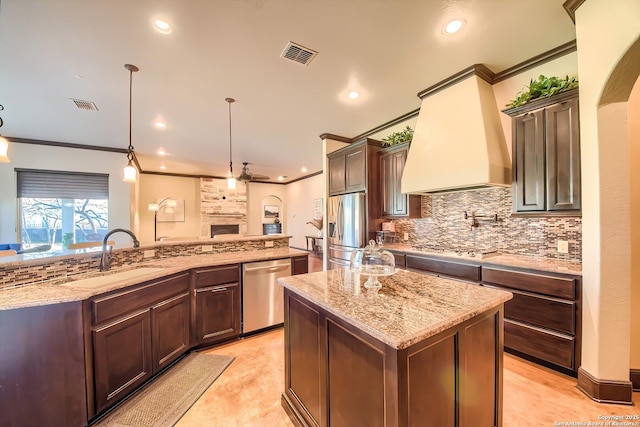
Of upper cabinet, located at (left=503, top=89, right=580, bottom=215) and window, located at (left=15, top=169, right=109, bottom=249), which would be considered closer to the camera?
upper cabinet, located at (left=503, top=89, right=580, bottom=215)

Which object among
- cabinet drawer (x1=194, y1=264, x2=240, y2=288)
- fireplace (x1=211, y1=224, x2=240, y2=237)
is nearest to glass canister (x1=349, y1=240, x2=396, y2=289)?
cabinet drawer (x1=194, y1=264, x2=240, y2=288)

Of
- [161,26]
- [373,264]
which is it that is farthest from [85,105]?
[373,264]

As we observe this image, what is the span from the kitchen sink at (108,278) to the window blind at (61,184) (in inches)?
160

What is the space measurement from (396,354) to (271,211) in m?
8.90

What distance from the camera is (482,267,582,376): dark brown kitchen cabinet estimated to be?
6.24 feet

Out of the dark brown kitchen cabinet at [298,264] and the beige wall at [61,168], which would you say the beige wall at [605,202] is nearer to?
the dark brown kitchen cabinet at [298,264]

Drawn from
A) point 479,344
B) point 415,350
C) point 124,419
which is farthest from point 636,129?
point 124,419

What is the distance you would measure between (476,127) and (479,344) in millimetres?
2213

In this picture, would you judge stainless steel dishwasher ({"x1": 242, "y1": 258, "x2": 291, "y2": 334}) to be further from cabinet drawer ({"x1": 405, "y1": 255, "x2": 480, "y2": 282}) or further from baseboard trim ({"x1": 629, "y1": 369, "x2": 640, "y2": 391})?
baseboard trim ({"x1": 629, "y1": 369, "x2": 640, "y2": 391})

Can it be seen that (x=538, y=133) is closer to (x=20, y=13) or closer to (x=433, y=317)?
(x=433, y=317)

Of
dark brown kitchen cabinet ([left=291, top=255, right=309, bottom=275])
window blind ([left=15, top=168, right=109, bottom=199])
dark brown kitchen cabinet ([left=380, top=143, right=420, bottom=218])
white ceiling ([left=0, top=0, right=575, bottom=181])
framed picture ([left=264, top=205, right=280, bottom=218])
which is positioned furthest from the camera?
framed picture ([left=264, top=205, right=280, bottom=218])

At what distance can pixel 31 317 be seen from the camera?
140cm

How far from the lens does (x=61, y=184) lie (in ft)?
15.2

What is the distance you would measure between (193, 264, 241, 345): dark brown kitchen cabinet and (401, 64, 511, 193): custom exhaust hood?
2.54 metres
